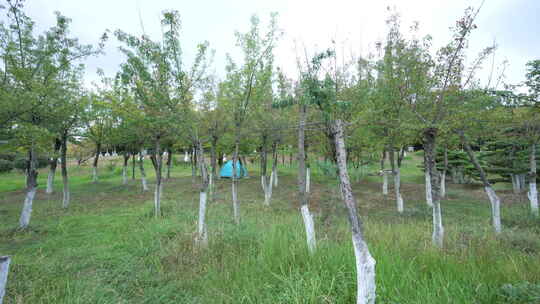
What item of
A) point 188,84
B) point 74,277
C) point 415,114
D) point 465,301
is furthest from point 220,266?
point 415,114

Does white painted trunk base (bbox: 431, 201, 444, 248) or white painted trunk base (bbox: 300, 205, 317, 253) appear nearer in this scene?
white painted trunk base (bbox: 300, 205, 317, 253)

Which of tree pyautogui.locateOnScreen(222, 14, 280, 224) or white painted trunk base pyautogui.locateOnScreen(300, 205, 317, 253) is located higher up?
tree pyautogui.locateOnScreen(222, 14, 280, 224)

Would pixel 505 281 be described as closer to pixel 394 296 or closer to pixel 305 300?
pixel 394 296

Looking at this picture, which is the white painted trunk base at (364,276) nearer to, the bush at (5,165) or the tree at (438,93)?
the tree at (438,93)

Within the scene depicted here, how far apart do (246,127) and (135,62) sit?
16.9 ft

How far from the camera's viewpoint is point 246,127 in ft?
32.5

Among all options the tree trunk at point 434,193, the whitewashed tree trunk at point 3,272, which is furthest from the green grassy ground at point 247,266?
the whitewashed tree trunk at point 3,272

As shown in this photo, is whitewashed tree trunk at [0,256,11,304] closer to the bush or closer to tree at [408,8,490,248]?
tree at [408,8,490,248]

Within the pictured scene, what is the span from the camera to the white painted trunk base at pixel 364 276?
2.54m

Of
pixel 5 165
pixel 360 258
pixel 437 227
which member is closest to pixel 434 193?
pixel 437 227

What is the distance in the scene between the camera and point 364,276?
8.52 ft

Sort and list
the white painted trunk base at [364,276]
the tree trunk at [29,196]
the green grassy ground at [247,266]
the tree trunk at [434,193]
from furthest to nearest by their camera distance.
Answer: the tree trunk at [29,196]
the tree trunk at [434,193]
the green grassy ground at [247,266]
the white painted trunk base at [364,276]

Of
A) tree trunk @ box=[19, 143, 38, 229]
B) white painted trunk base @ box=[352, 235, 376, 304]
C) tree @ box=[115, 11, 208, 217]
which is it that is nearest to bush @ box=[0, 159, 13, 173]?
tree trunk @ box=[19, 143, 38, 229]

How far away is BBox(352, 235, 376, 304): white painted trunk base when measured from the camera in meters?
2.54
